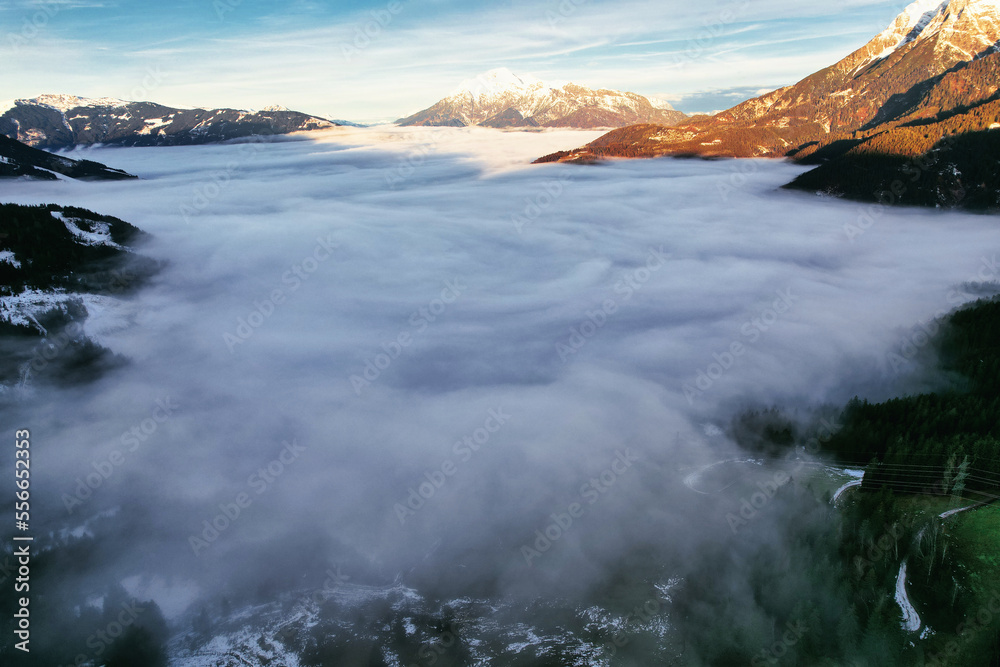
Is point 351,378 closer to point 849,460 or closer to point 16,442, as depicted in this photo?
point 16,442

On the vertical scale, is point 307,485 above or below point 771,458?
below

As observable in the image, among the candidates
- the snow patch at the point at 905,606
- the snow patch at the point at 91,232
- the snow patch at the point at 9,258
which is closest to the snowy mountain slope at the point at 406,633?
the snow patch at the point at 905,606

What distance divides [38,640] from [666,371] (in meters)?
155

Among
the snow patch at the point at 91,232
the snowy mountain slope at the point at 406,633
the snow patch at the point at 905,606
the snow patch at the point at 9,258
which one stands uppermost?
the snow patch at the point at 91,232

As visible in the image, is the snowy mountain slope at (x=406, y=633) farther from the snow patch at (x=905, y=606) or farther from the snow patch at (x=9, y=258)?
the snow patch at (x=9, y=258)

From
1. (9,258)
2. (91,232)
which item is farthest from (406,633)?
(91,232)

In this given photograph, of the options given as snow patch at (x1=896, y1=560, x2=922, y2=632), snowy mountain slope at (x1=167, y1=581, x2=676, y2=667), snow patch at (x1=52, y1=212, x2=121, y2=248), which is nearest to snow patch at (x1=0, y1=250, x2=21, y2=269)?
snow patch at (x1=52, y1=212, x2=121, y2=248)

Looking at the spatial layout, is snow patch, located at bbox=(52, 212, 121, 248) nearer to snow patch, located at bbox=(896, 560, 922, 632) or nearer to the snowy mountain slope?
the snowy mountain slope

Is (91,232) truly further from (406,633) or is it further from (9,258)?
(406,633)

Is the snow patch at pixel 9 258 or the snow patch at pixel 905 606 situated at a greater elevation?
the snow patch at pixel 9 258

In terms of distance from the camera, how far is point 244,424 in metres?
134

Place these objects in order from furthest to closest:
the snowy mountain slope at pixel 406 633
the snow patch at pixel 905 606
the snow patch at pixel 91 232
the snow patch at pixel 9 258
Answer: the snow patch at pixel 91 232 < the snow patch at pixel 9 258 < the snowy mountain slope at pixel 406 633 < the snow patch at pixel 905 606

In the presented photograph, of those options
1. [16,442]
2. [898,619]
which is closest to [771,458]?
[898,619]

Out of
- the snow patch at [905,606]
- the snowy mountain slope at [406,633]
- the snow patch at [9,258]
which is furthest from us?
the snow patch at [9,258]
